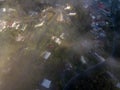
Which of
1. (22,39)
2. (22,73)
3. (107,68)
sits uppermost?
(22,39)

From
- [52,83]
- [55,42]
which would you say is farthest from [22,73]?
[55,42]

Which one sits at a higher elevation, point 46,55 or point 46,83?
point 46,55

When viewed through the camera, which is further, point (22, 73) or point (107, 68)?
point (107, 68)

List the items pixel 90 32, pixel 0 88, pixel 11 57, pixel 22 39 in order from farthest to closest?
pixel 90 32, pixel 22 39, pixel 11 57, pixel 0 88

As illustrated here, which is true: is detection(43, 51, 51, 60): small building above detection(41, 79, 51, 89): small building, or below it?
above

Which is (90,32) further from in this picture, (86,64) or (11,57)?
(11,57)

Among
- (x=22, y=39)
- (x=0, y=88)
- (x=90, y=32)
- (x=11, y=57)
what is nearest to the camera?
(x=0, y=88)

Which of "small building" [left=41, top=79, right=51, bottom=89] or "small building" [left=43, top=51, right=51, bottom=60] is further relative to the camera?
"small building" [left=43, top=51, right=51, bottom=60]

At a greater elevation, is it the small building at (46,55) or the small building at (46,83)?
the small building at (46,55)

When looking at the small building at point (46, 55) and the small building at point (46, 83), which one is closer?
the small building at point (46, 83)

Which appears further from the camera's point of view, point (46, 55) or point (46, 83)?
point (46, 55)

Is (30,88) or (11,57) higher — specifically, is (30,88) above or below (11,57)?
below
